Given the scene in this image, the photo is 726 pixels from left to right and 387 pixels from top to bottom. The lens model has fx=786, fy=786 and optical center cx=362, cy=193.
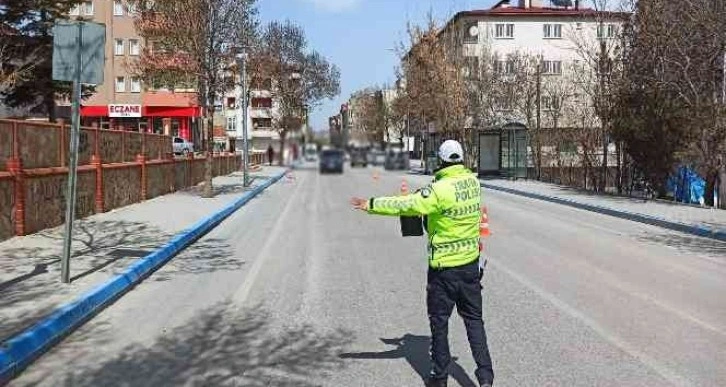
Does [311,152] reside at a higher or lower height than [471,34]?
lower

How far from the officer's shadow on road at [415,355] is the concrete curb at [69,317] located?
95.5 inches

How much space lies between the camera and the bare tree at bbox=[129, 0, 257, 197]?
23963 mm

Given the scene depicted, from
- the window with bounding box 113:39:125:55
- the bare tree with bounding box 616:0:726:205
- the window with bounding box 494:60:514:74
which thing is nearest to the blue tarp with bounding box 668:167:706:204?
the bare tree with bounding box 616:0:726:205

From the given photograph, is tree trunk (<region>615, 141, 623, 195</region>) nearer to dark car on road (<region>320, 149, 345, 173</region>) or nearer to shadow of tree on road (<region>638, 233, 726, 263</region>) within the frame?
shadow of tree on road (<region>638, 233, 726, 263</region>)

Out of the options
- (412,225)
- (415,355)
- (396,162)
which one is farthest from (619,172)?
(396,162)

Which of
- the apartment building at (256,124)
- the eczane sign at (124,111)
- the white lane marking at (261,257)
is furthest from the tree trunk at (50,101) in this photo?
the eczane sign at (124,111)

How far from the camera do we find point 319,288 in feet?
30.3

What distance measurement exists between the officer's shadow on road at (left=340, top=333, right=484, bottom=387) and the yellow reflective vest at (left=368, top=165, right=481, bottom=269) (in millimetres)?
978

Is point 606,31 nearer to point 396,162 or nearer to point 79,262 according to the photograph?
point 79,262

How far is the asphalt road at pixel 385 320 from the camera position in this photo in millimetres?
5699

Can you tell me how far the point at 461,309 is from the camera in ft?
16.9

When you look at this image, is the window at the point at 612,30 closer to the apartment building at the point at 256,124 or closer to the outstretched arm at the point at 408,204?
the outstretched arm at the point at 408,204

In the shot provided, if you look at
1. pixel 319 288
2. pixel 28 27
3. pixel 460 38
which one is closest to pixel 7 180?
pixel 319 288

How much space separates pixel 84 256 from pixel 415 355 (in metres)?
6.47
